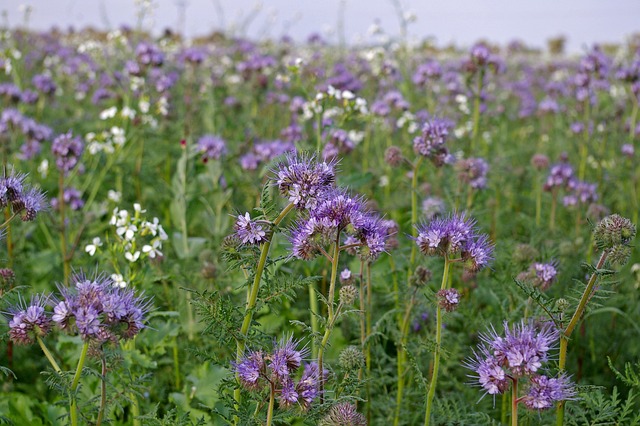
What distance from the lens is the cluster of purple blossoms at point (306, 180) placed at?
2.11m

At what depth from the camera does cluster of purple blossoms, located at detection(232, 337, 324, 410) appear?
2.08m

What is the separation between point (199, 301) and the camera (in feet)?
7.32

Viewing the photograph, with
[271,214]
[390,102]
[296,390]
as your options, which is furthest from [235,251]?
[390,102]

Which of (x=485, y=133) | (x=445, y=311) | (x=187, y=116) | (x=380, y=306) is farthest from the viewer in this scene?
(x=485, y=133)

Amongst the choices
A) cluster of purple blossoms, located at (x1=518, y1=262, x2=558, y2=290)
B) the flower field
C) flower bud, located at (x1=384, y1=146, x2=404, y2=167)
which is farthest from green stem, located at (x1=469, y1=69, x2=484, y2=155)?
cluster of purple blossoms, located at (x1=518, y1=262, x2=558, y2=290)

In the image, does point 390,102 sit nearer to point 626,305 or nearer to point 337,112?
point 337,112

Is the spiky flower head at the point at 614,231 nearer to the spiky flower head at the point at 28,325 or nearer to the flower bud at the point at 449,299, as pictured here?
the flower bud at the point at 449,299

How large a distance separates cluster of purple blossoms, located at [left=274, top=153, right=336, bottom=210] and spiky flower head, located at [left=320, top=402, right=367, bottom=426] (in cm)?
65

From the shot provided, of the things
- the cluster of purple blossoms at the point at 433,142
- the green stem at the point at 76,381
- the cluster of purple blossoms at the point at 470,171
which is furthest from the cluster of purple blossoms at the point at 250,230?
the cluster of purple blossoms at the point at 470,171

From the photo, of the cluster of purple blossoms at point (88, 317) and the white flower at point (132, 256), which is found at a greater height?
the white flower at point (132, 256)

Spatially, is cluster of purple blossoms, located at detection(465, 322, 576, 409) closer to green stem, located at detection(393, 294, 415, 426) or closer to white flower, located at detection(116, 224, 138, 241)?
green stem, located at detection(393, 294, 415, 426)

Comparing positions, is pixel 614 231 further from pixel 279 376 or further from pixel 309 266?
pixel 309 266

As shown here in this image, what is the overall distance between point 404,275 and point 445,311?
4.44 feet

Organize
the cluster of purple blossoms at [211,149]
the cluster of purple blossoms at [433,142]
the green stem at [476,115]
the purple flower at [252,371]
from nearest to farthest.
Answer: the purple flower at [252,371] < the cluster of purple blossoms at [433,142] < the cluster of purple blossoms at [211,149] < the green stem at [476,115]
